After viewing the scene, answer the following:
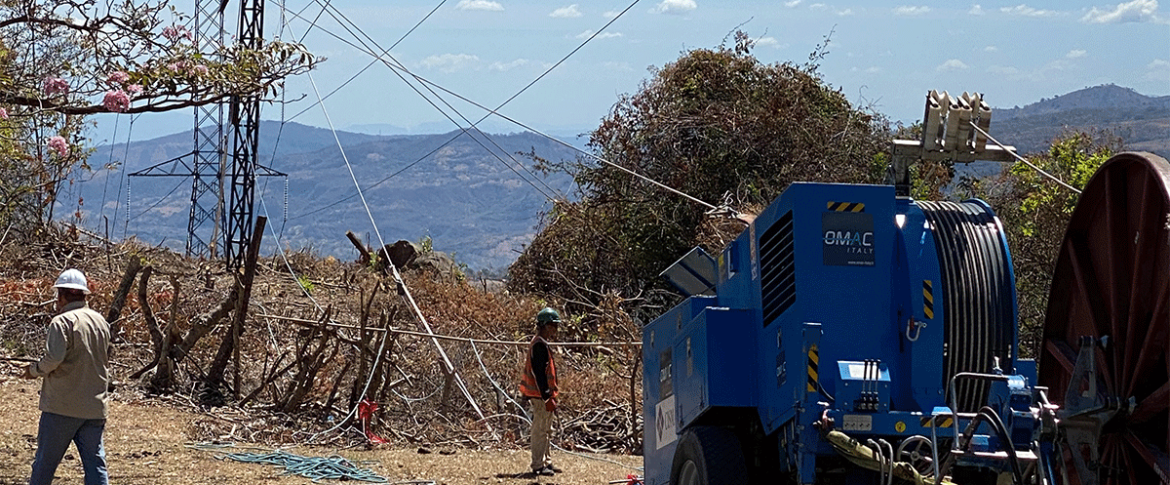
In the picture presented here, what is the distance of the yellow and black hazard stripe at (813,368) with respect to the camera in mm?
7234

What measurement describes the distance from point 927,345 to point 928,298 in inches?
10.0

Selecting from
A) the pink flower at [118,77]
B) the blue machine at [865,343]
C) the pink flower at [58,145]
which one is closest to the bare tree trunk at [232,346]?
the pink flower at [58,145]

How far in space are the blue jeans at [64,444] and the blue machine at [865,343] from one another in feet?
13.2

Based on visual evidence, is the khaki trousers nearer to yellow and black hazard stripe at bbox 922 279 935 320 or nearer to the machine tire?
the machine tire

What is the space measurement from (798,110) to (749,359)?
16376mm

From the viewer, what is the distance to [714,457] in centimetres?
792

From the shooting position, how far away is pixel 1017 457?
6.25 meters

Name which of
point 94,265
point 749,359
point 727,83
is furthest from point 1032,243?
point 94,265

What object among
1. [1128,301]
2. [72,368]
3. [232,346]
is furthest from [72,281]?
[232,346]

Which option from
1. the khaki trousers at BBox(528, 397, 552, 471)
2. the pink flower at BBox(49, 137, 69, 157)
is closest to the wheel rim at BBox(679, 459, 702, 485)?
the khaki trousers at BBox(528, 397, 552, 471)

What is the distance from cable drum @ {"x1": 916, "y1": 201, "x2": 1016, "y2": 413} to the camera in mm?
7469

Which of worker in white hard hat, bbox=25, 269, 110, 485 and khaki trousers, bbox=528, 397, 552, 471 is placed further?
khaki trousers, bbox=528, 397, 552, 471

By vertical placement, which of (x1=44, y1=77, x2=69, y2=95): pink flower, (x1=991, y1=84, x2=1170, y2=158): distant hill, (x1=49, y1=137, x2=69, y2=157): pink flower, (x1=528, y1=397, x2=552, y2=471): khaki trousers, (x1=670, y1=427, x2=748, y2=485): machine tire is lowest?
(x1=528, y1=397, x2=552, y2=471): khaki trousers

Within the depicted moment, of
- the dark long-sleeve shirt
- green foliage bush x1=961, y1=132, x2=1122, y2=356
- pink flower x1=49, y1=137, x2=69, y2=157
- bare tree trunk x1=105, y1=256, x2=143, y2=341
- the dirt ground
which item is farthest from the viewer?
green foliage bush x1=961, y1=132, x2=1122, y2=356
